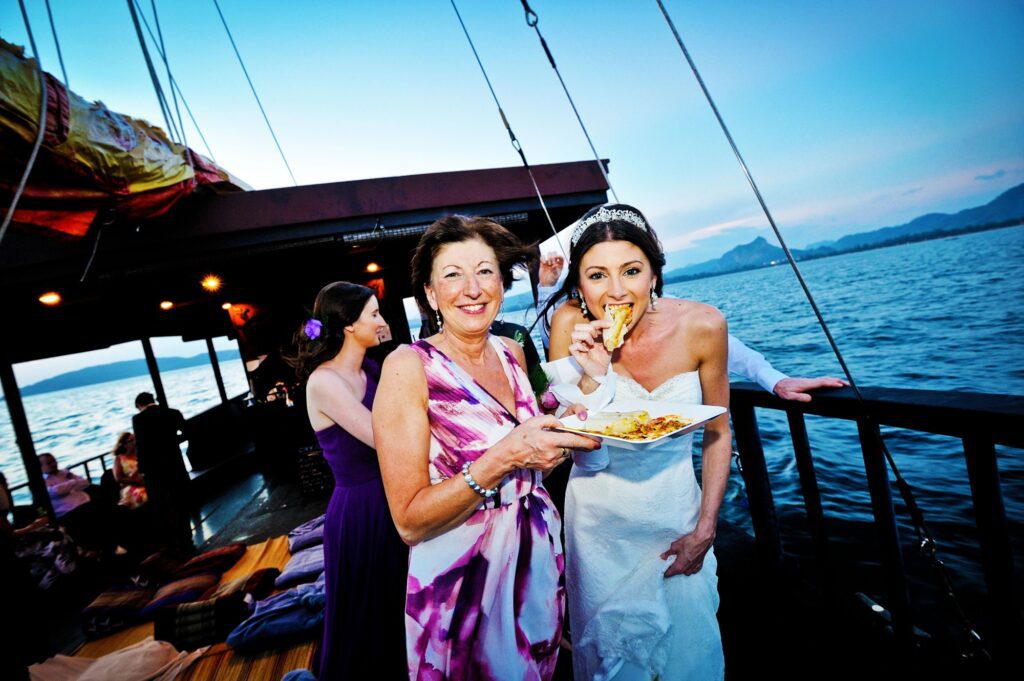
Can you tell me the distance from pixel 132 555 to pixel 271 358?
15.0ft

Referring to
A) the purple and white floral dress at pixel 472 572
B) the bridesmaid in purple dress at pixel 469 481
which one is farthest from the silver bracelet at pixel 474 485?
the purple and white floral dress at pixel 472 572

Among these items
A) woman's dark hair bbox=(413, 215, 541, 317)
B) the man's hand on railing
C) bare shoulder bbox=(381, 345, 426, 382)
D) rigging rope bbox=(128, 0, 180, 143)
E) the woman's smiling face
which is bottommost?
the man's hand on railing

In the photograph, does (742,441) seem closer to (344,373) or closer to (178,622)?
(344,373)

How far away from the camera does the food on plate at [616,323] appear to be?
1805 mm

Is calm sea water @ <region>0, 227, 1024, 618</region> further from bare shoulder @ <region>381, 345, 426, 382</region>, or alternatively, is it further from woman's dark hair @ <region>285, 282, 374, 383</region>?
bare shoulder @ <region>381, 345, 426, 382</region>

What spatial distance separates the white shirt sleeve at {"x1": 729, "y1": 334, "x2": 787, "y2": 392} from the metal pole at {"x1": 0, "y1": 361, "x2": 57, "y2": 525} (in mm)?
9648

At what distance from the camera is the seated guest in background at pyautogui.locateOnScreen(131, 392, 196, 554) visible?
6242 mm

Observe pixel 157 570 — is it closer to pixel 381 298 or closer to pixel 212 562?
pixel 212 562

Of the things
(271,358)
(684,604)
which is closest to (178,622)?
(684,604)

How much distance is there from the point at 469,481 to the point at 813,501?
220 cm

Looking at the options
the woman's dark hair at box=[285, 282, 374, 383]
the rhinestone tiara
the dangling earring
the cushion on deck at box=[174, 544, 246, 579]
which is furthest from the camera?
the cushion on deck at box=[174, 544, 246, 579]

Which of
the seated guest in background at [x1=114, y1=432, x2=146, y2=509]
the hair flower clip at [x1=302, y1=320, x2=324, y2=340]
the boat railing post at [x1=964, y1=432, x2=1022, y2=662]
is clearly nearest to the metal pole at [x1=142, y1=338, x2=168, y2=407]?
the seated guest in background at [x1=114, y1=432, x2=146, y2=509]

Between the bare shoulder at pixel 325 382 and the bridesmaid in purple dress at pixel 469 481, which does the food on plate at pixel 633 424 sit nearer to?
the bridesmaid in purple dress at pixel 469 481

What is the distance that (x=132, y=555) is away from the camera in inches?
245
